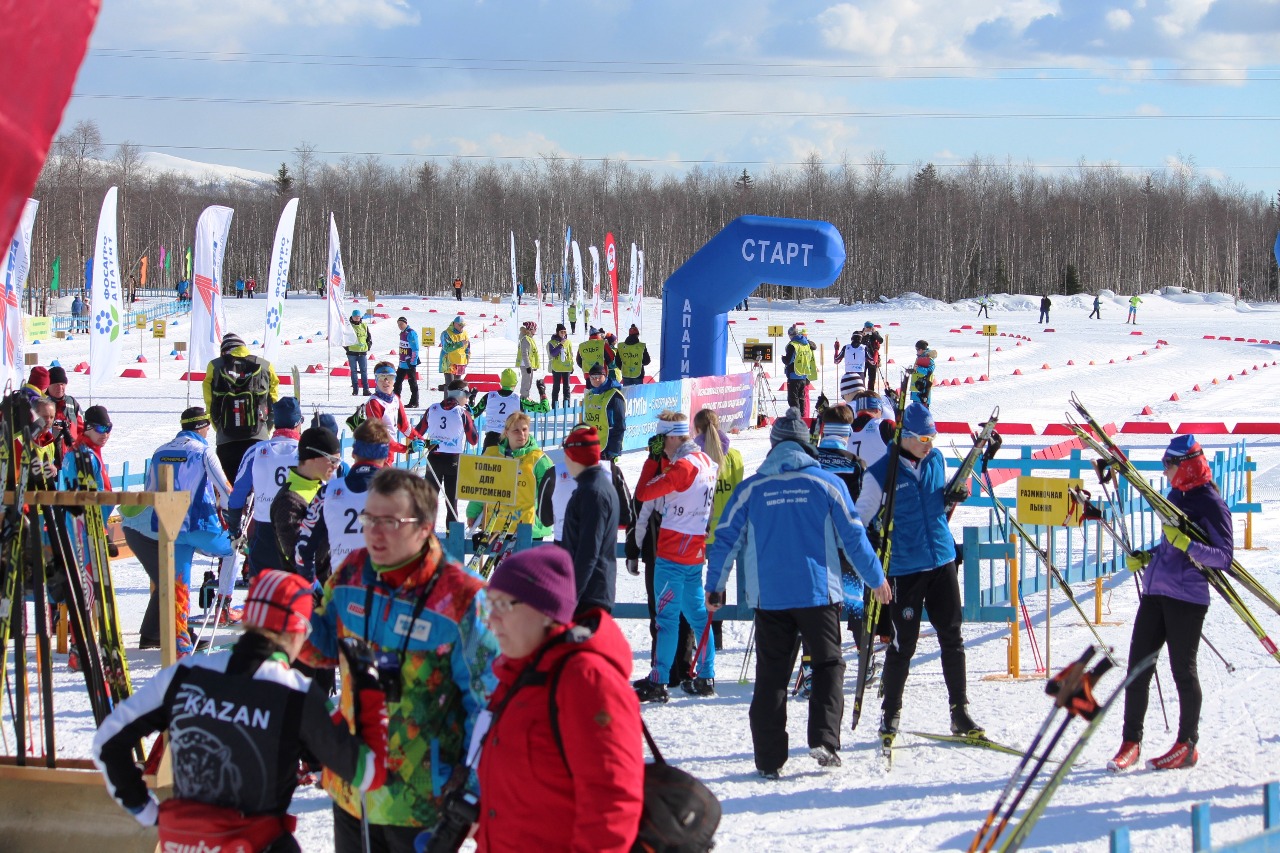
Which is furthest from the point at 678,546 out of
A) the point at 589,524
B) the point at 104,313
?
the point at 104,313

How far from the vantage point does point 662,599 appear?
6.79 m

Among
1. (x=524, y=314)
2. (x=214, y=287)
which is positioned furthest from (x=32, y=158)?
(x=524, y=314)

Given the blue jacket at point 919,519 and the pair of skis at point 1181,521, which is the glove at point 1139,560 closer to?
the pair of skis at point 1181,521

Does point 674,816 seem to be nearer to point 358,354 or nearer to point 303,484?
point 303,484

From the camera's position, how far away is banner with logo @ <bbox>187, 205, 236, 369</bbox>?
1594 cm

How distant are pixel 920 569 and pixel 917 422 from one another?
71 centimetres

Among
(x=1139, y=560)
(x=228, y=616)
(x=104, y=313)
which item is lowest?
(x=228, y=616)

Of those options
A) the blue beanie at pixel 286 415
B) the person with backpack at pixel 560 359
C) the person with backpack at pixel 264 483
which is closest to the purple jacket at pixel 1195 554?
the person with backpack at pixel 264 483

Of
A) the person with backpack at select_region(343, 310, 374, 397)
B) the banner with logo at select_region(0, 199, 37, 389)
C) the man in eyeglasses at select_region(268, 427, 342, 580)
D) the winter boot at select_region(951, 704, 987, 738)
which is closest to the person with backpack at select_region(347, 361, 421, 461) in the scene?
the banner with logo at select_region(0, 199, 37, 389)

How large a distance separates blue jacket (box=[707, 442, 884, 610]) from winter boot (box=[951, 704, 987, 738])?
1.01 metres

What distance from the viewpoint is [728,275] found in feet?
59.6

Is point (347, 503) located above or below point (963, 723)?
above

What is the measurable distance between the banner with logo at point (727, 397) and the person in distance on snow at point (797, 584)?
41.3 feet

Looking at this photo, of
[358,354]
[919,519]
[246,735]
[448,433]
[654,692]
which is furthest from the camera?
[358,354]
